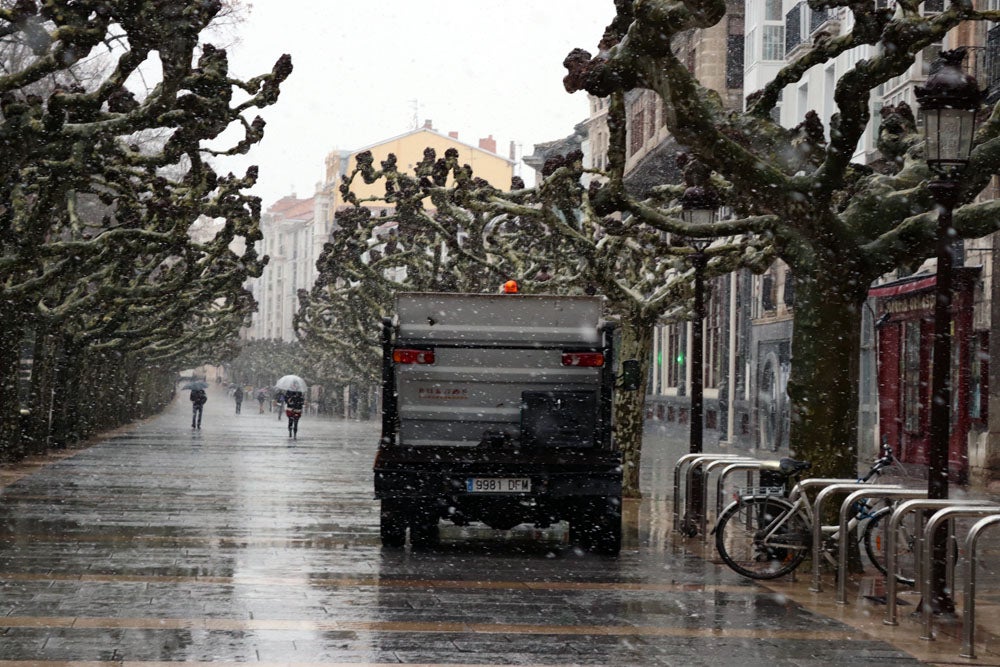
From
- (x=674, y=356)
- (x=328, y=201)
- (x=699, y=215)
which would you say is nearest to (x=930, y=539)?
(x=699, y=215)

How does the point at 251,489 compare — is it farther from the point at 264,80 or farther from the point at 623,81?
the point at 623,81

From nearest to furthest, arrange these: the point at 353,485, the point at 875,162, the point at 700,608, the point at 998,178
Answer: the point at 700,608
the point at 353,485
the point at 998,178
the point at 875,162

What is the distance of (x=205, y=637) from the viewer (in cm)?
995

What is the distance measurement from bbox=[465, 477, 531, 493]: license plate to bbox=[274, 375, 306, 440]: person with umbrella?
35313mm

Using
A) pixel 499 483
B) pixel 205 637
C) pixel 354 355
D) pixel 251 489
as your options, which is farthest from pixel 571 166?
pixel 354 355

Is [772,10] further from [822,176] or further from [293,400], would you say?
[822,176]

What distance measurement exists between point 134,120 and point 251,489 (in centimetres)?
757

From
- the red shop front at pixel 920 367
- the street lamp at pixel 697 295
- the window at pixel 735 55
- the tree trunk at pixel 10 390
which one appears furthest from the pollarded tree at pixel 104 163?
the window at pixel 735 55

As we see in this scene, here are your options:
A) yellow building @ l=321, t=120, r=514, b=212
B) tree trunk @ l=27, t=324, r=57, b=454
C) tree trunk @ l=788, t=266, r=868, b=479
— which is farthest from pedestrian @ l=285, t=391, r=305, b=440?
yellow building @ l=321, t=120, r=514, b=212

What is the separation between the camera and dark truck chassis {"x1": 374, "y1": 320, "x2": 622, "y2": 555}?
50.8 ft

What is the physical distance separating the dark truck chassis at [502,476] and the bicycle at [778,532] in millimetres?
1691

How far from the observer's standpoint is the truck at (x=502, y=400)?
51.5ft

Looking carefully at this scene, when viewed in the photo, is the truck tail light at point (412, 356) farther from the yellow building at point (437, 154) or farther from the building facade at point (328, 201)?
the yellow building at point (437, 154)

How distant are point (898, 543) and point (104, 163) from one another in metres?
14.9
